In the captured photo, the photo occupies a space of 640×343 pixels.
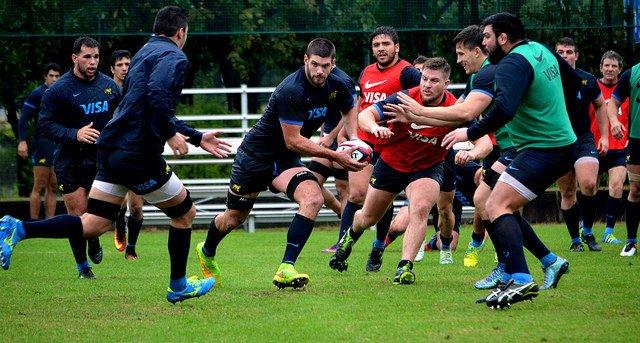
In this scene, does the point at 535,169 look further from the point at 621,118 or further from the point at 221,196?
the point at 221,196

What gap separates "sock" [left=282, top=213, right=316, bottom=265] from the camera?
975cm

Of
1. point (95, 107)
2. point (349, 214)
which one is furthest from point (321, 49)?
point (349, 214)

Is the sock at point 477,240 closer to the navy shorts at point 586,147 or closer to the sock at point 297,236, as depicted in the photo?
the navy shorts at point 586,147

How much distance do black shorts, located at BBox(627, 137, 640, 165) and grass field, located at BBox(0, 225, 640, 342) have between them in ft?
4.02

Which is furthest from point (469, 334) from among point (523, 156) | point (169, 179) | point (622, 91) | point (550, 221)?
point (550, 221)

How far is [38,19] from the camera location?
59.8ft

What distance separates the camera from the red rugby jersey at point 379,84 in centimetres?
1300

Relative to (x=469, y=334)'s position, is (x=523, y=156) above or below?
above

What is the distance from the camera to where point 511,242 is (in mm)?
8461

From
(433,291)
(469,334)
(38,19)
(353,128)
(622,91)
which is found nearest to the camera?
(469,334)

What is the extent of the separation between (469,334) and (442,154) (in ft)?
12.2

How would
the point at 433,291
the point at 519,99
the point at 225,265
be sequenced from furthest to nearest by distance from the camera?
the point at 225,265
the point at 433,291
the point at 519,99

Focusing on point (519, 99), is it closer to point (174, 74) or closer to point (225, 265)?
point (174, 74)

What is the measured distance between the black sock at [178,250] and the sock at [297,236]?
3.65 ft
